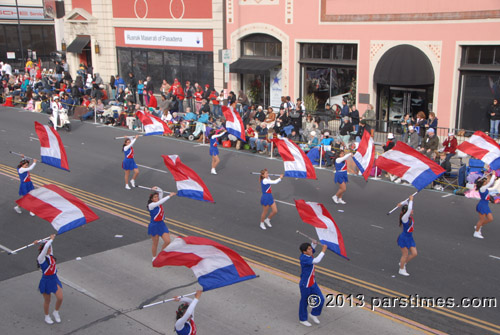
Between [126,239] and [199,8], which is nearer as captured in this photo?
[126,239]

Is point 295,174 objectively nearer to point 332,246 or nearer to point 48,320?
point 332,246

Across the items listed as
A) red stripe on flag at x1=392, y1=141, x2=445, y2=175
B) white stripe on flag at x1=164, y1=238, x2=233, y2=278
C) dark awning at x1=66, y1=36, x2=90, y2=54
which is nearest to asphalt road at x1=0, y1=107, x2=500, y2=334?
red stripe on flag at x1=392, y1=141, x2=445, y2=175

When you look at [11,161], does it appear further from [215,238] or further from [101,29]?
[101,29]

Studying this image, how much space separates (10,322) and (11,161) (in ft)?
41.0

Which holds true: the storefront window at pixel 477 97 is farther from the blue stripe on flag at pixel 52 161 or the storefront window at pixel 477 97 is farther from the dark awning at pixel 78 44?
the dark awning at pixel 78 44

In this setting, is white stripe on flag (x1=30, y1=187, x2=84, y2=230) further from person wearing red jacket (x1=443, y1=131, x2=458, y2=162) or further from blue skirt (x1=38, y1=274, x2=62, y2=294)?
person wearing red jacket (x1=443, y1=131, x2=458, y2=162)

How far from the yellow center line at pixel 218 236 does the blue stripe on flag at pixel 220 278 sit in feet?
Answer: 11.6

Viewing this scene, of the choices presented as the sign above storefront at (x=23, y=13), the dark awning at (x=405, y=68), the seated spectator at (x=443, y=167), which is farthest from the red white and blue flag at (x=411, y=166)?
the sign above storefront at (x=23, y=13)

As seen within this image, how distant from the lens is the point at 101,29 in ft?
121

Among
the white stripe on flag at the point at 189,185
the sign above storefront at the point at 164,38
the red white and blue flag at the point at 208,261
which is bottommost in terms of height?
the red white and blue flag at the point at 208,261

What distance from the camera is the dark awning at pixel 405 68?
73.6ft

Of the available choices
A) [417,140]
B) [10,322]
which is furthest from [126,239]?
[417,140]

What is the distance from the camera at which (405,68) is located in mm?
22656

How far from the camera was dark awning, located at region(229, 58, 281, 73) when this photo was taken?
27894 millimetres
